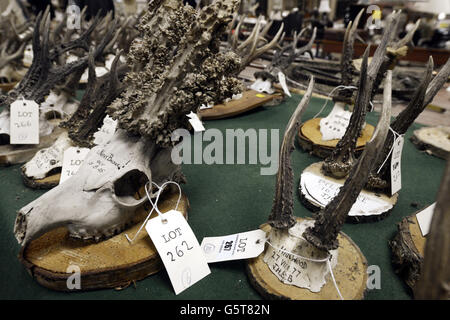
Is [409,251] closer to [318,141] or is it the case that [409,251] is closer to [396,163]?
[396,163]

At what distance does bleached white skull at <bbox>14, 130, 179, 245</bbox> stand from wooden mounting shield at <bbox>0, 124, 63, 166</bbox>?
0.92 metres

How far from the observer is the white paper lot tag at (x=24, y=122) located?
5.84 feet

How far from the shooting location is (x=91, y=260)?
108cm

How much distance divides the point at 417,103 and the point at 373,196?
0.51 metres

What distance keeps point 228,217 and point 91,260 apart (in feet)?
2.26

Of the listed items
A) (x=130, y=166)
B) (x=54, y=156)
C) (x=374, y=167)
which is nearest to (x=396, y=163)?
(x=374, y=167)

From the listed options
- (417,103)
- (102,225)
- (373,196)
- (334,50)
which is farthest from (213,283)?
(334,50)

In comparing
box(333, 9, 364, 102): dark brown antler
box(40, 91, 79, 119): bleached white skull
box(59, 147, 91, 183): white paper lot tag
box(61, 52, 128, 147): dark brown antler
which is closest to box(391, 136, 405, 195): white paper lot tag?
box(333, 9, 364, 102): dark brown antler

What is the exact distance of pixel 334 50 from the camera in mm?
4191

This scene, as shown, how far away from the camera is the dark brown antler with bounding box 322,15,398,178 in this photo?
1540 mm

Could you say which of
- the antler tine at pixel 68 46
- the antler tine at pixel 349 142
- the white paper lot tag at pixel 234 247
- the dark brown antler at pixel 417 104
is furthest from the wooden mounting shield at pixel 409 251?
the antler tine at pixel 68 46

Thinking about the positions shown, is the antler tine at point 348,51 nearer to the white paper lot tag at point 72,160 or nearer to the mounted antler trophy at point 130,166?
the mounted antler trophy at point 130,166

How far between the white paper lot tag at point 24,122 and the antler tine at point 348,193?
1.68 meters

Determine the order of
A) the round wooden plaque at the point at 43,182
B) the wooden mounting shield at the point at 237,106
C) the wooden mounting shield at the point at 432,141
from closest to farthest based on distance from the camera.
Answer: the round wooden plaque at the point at 43,182, the wooden mounting shield at the point at 432,141, the wooden mounting shield at the point at 237,106
